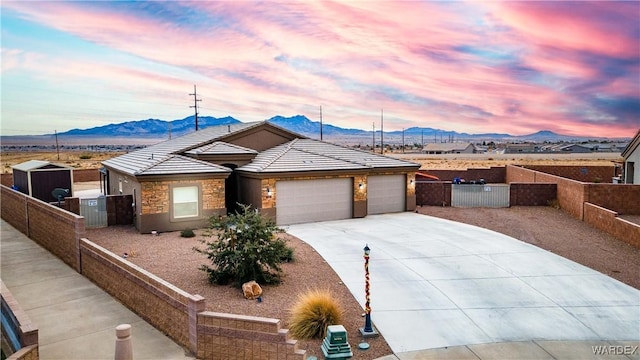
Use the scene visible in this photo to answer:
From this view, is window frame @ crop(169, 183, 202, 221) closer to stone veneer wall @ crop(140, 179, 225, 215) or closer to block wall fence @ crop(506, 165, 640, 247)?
stone veneer wall @ crop(140, 179, 225, 215)

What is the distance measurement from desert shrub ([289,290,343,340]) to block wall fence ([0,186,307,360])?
2.16 feet

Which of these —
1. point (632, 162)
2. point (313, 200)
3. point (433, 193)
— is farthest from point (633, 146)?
point (313, 200)

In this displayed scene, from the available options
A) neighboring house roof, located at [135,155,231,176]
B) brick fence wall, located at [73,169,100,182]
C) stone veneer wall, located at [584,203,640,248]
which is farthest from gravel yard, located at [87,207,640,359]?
brick fence wall, located at [73,169,100,182]

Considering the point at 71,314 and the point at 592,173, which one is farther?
the point at 592,173

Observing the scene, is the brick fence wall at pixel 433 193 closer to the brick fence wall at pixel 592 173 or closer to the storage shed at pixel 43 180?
the brick fence wall at pixel 592 173

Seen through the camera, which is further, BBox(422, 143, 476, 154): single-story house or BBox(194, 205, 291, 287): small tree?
BBox(422, 143, 476, 154): single-story house

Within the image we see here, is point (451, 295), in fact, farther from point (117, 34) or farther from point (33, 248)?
point (117, 34)

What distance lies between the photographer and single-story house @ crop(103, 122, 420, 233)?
21828mm

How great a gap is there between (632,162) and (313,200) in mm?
21292

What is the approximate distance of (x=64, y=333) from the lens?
11.3m

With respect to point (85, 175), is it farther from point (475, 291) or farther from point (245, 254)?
point (475, 291)

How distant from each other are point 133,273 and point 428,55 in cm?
3080

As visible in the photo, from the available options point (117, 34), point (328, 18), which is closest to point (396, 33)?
point (328, 18)

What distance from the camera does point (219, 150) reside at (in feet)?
83.7
